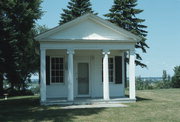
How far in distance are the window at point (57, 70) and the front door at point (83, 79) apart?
106 centimetres

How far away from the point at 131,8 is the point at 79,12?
6.43m

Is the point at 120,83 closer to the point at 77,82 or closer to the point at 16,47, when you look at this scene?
the point at 77,82

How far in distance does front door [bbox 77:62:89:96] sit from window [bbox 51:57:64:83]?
106 centimetres

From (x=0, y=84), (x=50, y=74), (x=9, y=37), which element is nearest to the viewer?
(x=50, y=74)

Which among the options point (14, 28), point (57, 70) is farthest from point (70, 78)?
point (14, 28)

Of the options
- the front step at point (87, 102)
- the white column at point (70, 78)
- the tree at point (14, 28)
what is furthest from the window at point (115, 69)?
the tree at point (14, 28)

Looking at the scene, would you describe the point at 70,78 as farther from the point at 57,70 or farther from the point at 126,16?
the point at 126,16

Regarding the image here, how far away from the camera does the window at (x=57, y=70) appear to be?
16672 mm

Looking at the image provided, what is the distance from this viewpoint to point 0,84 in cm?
2441

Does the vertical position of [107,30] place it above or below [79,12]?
below

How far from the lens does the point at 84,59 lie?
1711cm

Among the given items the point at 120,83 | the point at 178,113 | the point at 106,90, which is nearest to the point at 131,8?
the point at 120,83

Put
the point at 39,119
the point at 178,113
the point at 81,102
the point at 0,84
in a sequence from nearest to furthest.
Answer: the point at 39,119
the point at 178,113
the point at 81,102
the point at 0,84

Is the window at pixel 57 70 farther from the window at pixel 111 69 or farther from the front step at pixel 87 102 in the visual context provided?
the window at pixel 111 69
